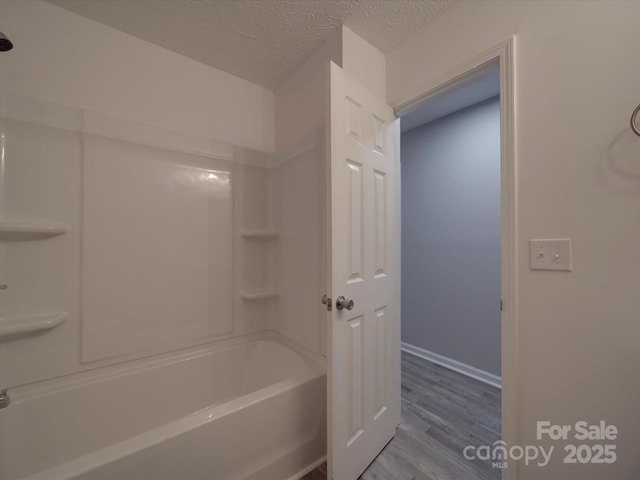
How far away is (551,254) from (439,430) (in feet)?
4.37

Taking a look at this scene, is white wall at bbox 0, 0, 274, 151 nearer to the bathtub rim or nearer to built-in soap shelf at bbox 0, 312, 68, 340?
built-in soap shelf at bbox 0, 312, 68, 340

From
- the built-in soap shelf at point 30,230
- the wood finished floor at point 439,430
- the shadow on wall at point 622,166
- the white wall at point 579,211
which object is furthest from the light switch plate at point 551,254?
the built-in soap shelf at point 30,230

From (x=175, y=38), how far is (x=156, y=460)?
Answer: 213 cm

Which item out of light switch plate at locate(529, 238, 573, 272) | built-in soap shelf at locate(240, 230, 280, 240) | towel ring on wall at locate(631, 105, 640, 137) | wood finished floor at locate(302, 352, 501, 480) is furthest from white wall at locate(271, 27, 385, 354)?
towel ring on wall at locate(631, 105, 640, 137)

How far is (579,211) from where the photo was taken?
0.93 metres

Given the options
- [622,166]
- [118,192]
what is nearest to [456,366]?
[622,166]

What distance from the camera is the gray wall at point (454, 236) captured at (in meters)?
2.16

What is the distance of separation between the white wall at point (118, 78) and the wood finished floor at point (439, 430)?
2.25 meters

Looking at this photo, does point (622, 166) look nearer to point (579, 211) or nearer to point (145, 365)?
point (579, 211)

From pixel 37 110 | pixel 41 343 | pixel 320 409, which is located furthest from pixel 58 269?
pixel 320 409

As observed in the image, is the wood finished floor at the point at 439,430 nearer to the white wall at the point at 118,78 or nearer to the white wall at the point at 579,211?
the white wall at the point at 579,211

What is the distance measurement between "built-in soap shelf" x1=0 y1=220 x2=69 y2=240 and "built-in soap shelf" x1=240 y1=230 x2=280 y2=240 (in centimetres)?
94

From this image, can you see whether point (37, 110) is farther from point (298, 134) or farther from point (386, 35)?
point (386, 35)

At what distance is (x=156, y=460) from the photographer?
3.01 feet
